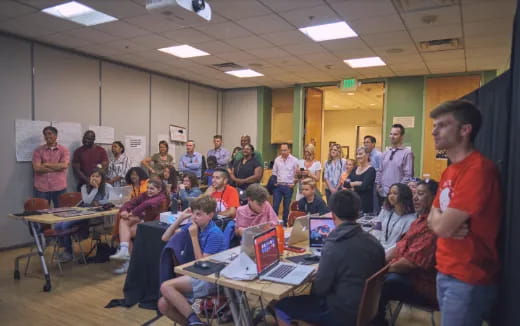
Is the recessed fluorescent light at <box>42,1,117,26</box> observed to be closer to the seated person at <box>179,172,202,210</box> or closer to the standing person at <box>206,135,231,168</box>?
the seated person at <box>179,172,202,210</box>

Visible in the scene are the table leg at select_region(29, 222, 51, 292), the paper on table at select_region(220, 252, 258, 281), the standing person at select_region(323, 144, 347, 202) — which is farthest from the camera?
the standing person at select_region(323, 144, 347, 202)

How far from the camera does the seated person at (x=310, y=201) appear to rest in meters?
4.14

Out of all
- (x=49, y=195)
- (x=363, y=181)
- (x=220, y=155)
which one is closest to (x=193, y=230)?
(x=363, y=181)

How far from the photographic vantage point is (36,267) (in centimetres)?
461

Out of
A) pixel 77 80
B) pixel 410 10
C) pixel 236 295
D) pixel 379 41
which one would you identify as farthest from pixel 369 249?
pixel 77 80

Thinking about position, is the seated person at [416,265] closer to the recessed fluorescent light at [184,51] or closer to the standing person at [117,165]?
the recessed fluorescent light at [184,51]

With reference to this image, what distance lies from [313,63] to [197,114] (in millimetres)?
3422

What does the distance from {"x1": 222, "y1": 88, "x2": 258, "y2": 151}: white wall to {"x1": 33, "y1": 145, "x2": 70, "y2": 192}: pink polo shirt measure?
4.52 m

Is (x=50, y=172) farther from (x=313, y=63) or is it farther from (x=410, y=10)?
(x=410, y=10)

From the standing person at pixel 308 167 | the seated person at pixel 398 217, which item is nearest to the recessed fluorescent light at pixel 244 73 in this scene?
the standing person at pixel 308 167

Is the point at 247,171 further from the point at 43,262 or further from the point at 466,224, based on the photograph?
the point at 466,224

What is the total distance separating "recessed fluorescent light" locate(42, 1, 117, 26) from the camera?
4332mm

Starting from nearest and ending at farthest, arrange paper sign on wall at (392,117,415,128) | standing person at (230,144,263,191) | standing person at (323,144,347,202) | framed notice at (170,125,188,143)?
standing person at (323,144,347,202)
standing person at (230,144,263,191)
paper sign on wall at (392,117,415,128)
framed notice at (170,125,188,143)

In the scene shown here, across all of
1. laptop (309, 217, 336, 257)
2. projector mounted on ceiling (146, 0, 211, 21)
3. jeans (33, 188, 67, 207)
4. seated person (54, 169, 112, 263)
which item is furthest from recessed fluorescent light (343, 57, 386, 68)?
jeans (33, 188, 67, 207)
